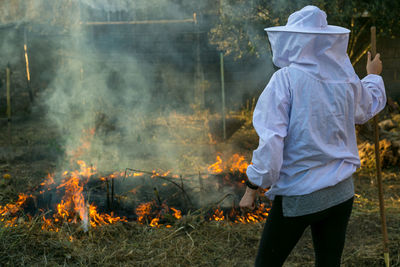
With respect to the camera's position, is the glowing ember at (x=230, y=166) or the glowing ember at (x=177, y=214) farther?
the glowing ember at (x=230, y=166)

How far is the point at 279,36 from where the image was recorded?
1913 millimetres

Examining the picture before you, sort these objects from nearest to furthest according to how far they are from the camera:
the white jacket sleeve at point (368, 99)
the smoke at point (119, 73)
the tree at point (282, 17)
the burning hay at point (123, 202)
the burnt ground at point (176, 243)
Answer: the white jacket sleeve at point (368, 99), the burnt ground at point (176, 243), the burning hay at point (123, 202), the tree at point (282, 17), the smoke at point (119, 73)

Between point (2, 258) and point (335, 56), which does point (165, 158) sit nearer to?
point (2, 258)

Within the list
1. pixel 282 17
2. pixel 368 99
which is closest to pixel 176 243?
pixel 368 99

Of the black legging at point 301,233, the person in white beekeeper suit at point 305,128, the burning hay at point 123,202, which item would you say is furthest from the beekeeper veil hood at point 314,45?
the burning hay at point 123,202

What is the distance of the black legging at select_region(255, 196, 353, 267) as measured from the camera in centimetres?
197

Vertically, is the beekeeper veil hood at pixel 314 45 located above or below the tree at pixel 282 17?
below

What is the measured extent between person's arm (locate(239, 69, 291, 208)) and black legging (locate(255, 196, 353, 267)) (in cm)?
24

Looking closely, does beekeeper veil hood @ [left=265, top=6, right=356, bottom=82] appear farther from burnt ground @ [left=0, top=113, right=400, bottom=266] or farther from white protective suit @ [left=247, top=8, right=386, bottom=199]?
burnt ground @ [left=0, top=113, right=400, bottom=266]

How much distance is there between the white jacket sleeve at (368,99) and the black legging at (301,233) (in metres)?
0.48

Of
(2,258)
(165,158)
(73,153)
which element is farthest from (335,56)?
(73,153)

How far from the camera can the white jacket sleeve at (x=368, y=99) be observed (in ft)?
6.73

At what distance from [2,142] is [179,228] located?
5.04 m

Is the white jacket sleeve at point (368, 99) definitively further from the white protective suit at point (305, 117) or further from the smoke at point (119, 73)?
the smoke at point (119, 73)
